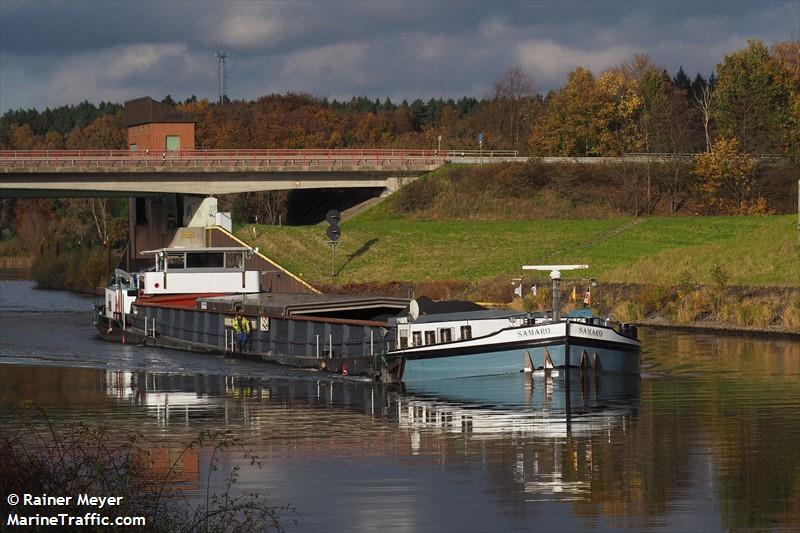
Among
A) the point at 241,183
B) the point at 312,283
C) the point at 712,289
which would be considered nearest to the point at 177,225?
the point at 241,183

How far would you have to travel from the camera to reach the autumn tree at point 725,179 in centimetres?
10212

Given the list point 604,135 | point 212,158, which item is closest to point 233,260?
point 212,158

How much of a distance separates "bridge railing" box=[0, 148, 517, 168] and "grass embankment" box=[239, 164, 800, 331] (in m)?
4.15

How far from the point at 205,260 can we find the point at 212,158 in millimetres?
39152

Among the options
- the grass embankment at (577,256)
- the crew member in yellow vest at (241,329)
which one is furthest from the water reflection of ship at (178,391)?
the grass embankment at (577,256)

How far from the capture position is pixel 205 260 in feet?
206

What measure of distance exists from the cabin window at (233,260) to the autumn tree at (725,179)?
49757mm

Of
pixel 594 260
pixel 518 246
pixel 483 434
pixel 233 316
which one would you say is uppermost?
pixel 518 246

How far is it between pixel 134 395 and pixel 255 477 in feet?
50.8

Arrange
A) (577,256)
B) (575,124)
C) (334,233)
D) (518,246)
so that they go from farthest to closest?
(575,124) < (334,233) < (518,246) < (577,256)

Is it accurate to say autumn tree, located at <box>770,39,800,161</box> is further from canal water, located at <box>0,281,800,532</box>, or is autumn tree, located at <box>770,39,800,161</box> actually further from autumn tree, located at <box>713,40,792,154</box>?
canal water, located at <box>0,281,800,532</box>

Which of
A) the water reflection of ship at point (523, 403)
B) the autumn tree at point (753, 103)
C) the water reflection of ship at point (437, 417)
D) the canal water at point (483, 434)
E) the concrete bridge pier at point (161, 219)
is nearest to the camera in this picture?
the canal water at point (483, 434)

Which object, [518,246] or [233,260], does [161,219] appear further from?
[233,260]

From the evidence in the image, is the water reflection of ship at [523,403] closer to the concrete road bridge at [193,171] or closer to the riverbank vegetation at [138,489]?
the riverbank vegetation at [138,489]
